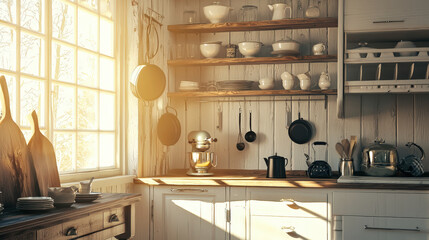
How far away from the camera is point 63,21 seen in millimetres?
3273

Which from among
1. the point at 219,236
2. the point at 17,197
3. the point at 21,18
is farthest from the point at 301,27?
the point at 17,197

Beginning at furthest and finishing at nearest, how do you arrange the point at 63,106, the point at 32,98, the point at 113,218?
the point at 63,106
the point at 32,98
the point at 113,218

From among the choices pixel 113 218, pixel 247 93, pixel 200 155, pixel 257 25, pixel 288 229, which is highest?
pixel 257 25

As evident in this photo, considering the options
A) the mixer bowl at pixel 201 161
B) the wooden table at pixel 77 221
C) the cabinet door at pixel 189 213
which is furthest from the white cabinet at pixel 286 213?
the wooden table at pixel 77 221

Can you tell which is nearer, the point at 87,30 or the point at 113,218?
the point at 113,218

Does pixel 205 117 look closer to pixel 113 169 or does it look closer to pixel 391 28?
pixel 113 169

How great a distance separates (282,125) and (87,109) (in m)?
1.70

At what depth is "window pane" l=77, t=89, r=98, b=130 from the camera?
135 inches

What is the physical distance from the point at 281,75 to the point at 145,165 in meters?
1.32

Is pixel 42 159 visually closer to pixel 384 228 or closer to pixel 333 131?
pixel 384 228

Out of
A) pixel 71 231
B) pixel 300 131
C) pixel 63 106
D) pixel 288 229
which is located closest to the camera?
pixel 71 231

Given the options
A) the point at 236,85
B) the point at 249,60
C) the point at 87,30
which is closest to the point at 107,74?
the point at 87,30

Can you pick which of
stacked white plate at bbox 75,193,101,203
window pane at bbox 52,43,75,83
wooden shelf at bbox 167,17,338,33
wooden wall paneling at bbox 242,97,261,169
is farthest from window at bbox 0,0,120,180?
wooden wall paneling at bbox 242,97,261,169

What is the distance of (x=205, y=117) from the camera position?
459cm
